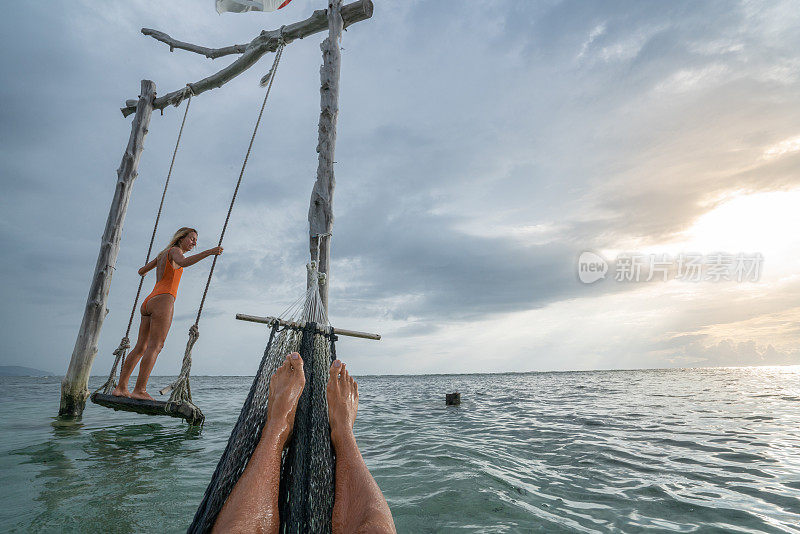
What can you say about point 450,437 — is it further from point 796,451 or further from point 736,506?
point 796,451

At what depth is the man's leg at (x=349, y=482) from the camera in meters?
1.58

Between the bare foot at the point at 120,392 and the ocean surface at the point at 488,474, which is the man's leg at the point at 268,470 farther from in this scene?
the bare foot at the point at 120,392

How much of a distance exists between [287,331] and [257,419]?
73cm

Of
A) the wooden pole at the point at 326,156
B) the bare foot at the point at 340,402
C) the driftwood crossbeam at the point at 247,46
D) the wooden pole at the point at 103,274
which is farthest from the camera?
the wooden pole at the point at 103,274

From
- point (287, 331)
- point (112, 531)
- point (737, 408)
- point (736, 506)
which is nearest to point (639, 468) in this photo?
point (736, 506)

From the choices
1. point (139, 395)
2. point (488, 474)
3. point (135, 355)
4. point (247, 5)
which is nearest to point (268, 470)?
point (488, 474)

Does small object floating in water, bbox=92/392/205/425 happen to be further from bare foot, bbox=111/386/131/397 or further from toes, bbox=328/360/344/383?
toes, bbox=328/360/344/383

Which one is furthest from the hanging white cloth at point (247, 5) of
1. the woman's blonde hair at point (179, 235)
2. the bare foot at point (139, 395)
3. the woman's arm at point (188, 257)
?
the bare foot at point (139, 395)

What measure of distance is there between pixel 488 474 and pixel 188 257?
12.2ft

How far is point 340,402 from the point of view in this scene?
8.51 ft

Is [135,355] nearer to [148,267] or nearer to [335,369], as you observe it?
[148,267]

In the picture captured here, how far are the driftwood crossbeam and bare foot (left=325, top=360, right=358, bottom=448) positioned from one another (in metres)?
3.90

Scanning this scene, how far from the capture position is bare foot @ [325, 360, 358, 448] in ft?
7.74

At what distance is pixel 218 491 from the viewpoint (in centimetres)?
179
